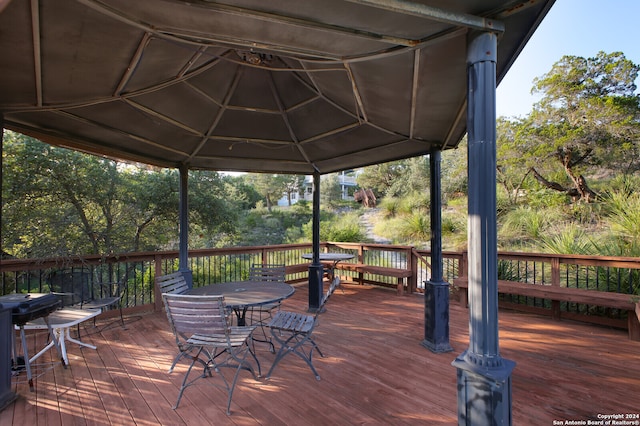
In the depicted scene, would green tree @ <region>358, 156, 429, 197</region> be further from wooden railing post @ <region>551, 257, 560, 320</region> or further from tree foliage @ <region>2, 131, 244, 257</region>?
wooden railing post @ <region>551, 257, 560, 320</region>

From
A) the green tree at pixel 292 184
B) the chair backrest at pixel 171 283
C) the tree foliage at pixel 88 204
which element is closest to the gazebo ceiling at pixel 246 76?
the chair backrest at pixel 171 283

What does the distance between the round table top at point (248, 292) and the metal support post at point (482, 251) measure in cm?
180

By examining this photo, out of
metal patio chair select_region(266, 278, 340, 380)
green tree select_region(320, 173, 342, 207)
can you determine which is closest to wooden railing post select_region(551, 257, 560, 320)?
metal patio chair select_region(266, 278, 340, 380)

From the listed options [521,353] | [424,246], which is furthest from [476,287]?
[424,246]

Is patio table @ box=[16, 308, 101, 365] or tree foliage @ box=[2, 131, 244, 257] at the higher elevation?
tree foliage @ box=[2, 131, 244, 257]

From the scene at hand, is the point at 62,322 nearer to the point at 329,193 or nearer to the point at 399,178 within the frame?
the point at 399,178

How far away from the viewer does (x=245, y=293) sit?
3.34 metres

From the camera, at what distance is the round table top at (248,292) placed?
2.94 meters

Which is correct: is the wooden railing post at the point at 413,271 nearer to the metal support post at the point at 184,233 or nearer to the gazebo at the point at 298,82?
the gazebo at the point at 298,82

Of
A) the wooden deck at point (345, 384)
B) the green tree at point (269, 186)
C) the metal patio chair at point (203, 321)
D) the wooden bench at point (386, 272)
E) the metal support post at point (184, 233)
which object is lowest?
the wooden deck at point (345, 384)

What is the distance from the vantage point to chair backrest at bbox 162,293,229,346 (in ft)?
7.99

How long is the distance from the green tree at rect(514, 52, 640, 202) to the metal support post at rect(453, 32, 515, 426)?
32.4 ft

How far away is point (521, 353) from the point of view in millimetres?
3396

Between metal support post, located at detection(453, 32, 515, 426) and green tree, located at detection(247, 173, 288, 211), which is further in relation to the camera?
green tree, located at detection(247, 173, 288, 211)
